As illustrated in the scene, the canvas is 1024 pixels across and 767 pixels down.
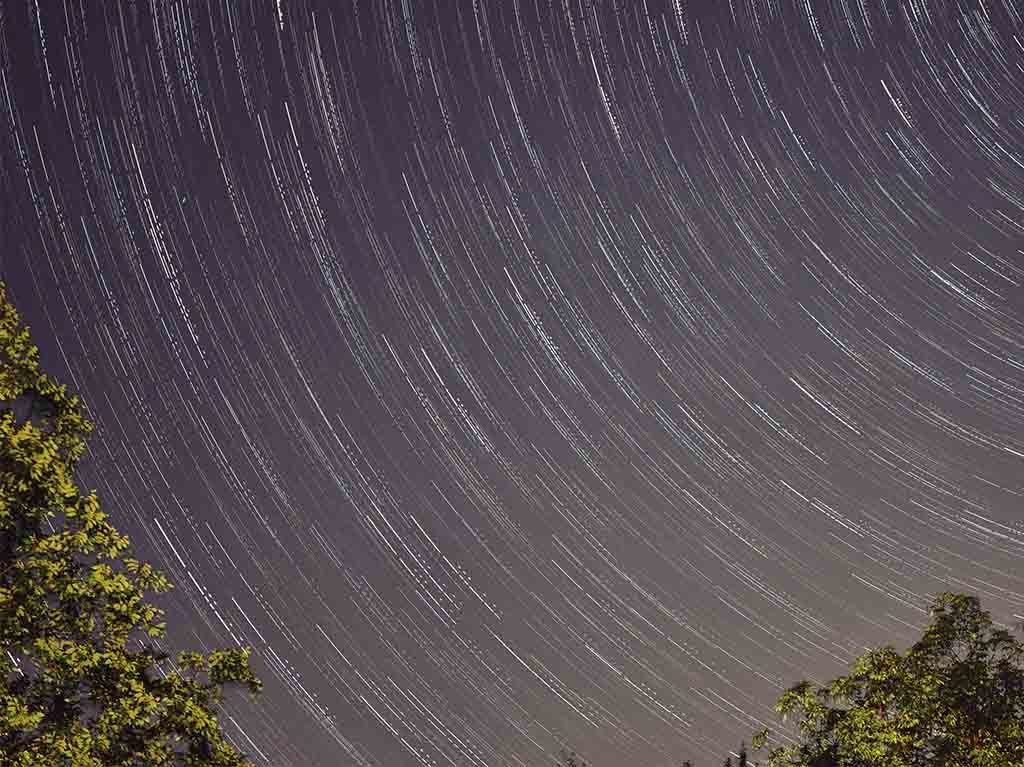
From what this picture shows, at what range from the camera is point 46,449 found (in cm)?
809

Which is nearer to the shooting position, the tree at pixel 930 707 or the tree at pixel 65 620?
the tree at pixel 65 620

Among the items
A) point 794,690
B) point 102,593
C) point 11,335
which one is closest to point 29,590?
point 102,593

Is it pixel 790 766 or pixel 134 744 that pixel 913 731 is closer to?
pixel 790 766

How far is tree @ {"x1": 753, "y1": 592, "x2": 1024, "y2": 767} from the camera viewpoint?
14.1 meters

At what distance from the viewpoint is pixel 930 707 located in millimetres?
14547

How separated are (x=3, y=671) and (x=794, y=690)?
12.8m

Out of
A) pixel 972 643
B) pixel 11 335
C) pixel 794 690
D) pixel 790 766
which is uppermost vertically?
pixel 972 643

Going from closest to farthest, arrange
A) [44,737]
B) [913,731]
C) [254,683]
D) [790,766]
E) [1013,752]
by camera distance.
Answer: [44,737] → [254,683] → [1013,752] → [913,731] → [790,766]

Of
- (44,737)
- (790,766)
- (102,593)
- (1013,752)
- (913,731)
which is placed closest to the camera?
(44,737)

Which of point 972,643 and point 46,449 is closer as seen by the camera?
point 46,449

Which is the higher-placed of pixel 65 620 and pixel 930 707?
pixel 930 707

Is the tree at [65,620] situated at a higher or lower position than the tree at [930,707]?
lower

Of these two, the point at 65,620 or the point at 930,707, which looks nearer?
the point at 65,620

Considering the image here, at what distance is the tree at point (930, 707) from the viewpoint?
46.2 ft
